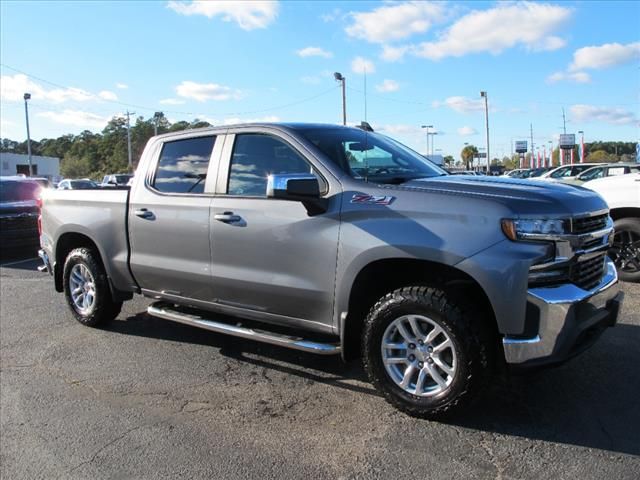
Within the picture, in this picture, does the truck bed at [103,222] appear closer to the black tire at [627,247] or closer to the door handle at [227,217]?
the door handle at [227,217]

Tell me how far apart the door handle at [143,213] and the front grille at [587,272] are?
3468 millimetres

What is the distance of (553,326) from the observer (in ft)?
10.3

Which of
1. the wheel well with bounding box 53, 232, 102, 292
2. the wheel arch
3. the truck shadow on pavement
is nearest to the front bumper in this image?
the truck shadow on pavement

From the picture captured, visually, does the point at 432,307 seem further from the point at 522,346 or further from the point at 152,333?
the point at 152,333

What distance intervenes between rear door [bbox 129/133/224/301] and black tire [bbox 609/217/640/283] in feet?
16.9

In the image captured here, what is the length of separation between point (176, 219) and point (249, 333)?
1228 mm

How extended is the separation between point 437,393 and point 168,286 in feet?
8.57

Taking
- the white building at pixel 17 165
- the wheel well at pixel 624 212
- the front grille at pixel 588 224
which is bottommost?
the wheel well at pixel 624 212

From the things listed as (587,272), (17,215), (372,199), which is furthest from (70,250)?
(17,215)

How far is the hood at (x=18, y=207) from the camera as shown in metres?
10.8

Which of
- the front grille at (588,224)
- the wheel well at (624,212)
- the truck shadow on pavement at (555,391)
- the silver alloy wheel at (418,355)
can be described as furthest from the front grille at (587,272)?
the wheel well at (624,212)

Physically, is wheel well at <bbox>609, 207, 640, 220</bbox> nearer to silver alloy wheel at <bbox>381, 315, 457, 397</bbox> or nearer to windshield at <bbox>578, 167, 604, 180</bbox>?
silver alloy wheel at <bbox>381, 315, 457, 397</bbox>

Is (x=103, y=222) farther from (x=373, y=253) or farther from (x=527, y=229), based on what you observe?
(x=527, y=229)

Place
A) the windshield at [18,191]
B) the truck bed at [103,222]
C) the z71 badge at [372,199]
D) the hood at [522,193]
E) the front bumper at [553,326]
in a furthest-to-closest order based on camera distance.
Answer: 1. the windshield at [18,191]
2. the truck bed at [103,222]
3. the z71 badge at [372,199]
4. the hood at [522,193]
5. the front bumper at [553,326]
